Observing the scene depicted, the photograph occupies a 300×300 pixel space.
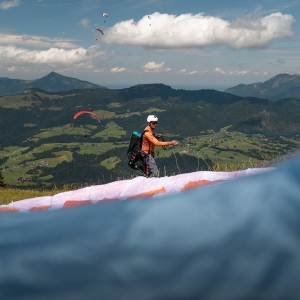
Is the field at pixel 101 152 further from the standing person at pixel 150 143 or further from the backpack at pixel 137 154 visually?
the standing person at pixel 150 143

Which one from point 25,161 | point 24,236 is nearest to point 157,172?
point 24,236

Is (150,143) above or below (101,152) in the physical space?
above

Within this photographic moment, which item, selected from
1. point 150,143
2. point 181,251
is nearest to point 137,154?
point 150,143

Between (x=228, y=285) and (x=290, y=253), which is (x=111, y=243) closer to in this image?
(x=228, y=285)

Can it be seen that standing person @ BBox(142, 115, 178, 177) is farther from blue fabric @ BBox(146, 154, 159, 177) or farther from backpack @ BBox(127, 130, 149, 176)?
backpack @ BBox(127, 130, 149, 176)

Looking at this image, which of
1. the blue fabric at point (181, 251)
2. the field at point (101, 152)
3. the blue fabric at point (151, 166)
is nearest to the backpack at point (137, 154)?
the blue fabric at point (151, 166)

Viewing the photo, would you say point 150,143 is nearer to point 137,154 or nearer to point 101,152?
point 137,154

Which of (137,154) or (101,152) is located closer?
(137,154)

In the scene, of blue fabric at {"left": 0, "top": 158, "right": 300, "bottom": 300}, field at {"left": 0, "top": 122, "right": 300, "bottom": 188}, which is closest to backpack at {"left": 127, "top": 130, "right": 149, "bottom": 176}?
blue fabric at {"left": 0, "top": 158, "right": 300, "bottom": 300}
